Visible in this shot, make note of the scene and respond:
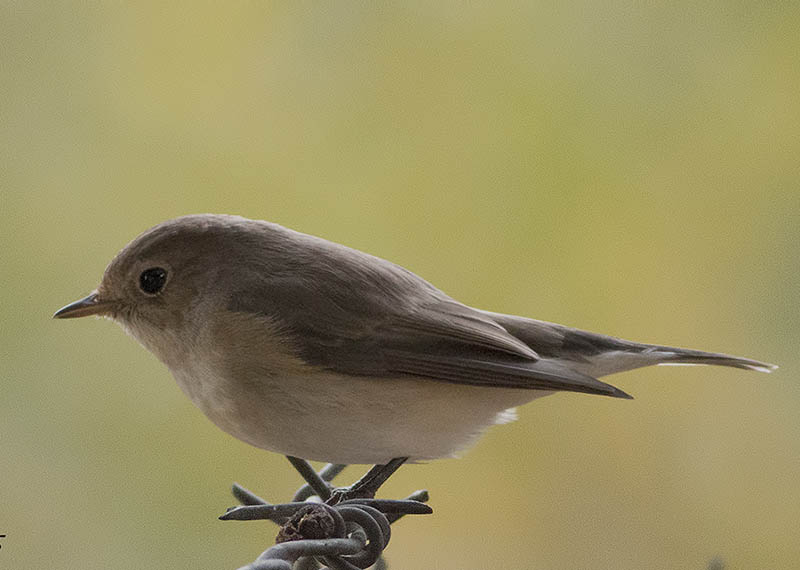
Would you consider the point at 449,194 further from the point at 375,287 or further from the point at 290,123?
the point at 375,287

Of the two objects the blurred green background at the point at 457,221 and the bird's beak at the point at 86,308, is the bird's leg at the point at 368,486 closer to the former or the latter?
the bird's beak at the point at 86,308

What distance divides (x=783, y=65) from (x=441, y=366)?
204 centimetres

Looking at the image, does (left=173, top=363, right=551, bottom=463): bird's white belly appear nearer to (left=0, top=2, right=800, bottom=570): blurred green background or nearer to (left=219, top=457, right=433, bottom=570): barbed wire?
(left=219, top=457, right=433, bottom=570): barbed wire

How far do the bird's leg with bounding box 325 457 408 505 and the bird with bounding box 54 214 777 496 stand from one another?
0.04 ft

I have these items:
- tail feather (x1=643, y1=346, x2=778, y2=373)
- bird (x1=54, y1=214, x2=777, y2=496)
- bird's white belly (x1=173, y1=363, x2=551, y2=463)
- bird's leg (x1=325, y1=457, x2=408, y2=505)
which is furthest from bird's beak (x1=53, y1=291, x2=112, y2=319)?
tail feather (x1=643, y1=346, x2=778, y2=373)

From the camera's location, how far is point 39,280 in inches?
111

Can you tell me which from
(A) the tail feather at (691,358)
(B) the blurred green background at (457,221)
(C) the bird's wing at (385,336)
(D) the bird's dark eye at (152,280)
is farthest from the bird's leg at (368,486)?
(B) the blurred green background at (457,221)

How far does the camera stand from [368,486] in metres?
1.67

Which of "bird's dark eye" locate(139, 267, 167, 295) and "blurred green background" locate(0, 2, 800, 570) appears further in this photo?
"blurred green background" locate(0, 2, 800, 570)

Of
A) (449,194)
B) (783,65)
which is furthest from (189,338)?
(783,65)

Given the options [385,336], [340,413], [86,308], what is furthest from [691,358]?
[86,308]

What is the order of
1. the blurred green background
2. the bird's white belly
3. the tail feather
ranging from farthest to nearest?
the blurred green background, the tail feather, the bird's white belly

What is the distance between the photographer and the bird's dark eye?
1.71 meters

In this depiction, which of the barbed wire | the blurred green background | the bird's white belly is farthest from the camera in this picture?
the blurred green background
